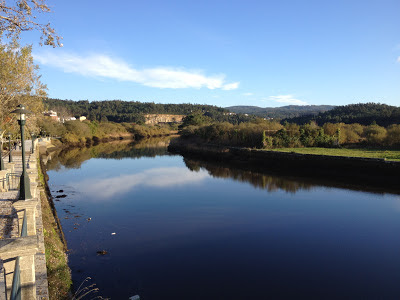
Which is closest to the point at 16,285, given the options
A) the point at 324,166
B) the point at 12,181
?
the point at 12,181

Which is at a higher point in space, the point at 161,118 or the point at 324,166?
the point at 161,118

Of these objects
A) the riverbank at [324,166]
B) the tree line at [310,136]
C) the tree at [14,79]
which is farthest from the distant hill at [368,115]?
the tree at [14,79]

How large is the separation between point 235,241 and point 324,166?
20434 mm

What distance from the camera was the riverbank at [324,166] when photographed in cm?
2312

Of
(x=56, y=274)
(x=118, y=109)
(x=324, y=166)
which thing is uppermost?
(x=118, y=109)

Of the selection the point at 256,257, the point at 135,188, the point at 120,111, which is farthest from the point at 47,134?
the point at 120,111

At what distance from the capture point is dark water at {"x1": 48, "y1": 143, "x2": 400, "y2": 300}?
842 cm

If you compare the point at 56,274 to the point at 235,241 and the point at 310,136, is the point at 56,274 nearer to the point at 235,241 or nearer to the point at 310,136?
the point at 235,241

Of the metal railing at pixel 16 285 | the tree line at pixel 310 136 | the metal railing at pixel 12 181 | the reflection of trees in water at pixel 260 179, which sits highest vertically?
the tree line at pixel 310 136

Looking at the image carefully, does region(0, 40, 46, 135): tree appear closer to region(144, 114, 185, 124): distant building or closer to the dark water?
the dark water

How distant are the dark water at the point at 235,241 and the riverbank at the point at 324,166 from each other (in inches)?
187

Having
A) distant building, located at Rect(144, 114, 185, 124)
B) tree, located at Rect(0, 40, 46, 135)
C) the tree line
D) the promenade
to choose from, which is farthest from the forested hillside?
the promenade

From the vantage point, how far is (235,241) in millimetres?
11594

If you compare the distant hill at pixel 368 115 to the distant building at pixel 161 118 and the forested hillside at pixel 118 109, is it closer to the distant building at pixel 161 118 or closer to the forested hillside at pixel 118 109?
the forested hillside at pixel 118 109
